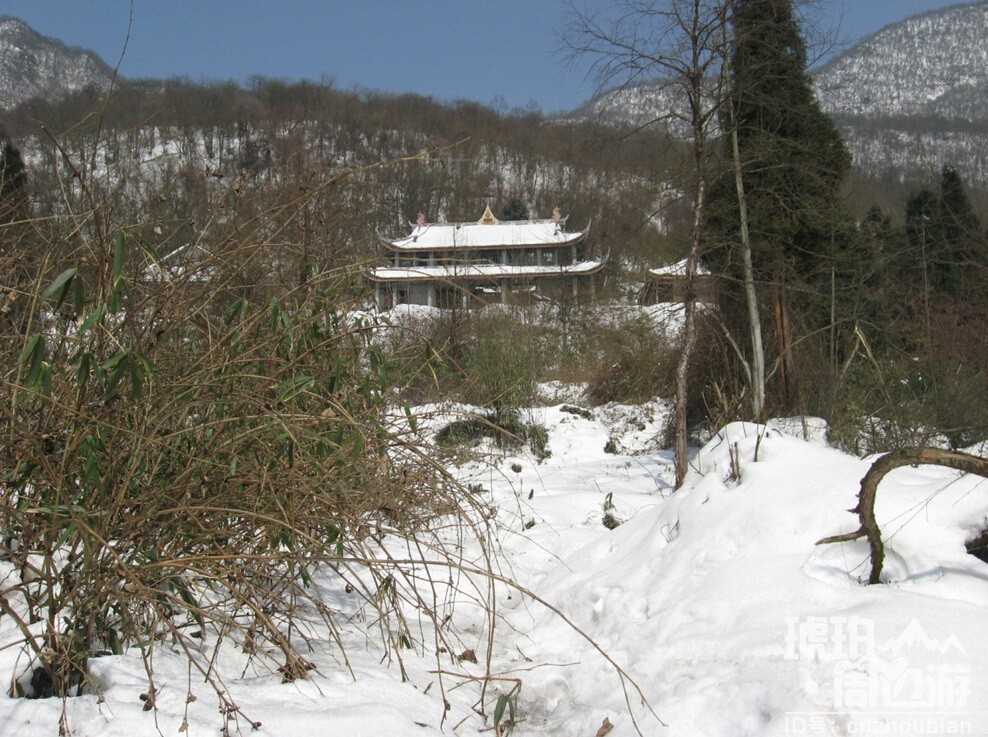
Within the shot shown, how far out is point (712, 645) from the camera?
3.02m

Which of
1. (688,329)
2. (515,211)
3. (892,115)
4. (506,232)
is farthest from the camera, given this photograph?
(892,115)

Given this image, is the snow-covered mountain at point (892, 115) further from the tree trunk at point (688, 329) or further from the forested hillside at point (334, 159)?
the tree trunk at point (688, 329)

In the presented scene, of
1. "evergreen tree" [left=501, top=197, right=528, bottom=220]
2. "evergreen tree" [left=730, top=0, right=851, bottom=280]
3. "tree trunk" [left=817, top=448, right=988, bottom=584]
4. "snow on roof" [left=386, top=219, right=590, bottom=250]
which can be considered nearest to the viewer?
"tree trunk" [left=817, top=448, right=988, bottom=584]

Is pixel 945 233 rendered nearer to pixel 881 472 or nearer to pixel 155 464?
pixel 881 472

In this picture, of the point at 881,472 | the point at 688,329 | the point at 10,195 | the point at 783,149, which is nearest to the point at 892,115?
the point at 783,149

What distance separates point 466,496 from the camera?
94.3 inches

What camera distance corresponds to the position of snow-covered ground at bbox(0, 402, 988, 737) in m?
2.35

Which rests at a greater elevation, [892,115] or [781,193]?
[892,115]

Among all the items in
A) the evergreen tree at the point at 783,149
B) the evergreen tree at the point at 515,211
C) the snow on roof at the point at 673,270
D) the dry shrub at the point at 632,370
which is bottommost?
the dry shrub at the point at 632,370

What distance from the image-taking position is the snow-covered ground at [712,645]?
→ 2350mm

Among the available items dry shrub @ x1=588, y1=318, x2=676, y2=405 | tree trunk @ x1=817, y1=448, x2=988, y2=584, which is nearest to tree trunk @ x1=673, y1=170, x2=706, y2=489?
tree trunk @ x1=817, y1=448, x2=988, y2=584

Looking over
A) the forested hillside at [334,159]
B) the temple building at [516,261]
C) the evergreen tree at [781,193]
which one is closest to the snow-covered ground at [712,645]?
the forested hillside at [334,159]

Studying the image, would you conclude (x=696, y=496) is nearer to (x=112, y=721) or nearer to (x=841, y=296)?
(x=112, y=721)

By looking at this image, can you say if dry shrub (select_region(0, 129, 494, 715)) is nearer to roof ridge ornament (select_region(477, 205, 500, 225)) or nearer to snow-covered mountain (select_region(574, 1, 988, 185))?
snow-covered mountain (select_region(574, 1, 988, 185))
